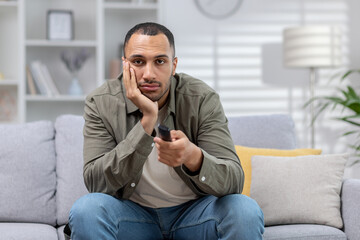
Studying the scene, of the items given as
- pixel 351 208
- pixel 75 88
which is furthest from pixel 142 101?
pixel 75 88

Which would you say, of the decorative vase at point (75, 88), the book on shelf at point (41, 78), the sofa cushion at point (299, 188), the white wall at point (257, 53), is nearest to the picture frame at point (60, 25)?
the book on shelf at point (41, 78)

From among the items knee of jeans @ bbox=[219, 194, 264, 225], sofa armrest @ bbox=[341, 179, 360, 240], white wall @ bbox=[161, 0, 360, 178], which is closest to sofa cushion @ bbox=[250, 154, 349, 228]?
sofa armrest @ bbox=[341, 179, 360, 240]

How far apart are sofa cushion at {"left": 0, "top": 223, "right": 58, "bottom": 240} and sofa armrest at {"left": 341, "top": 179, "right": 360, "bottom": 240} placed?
1117 mm

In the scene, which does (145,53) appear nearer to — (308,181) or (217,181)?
(217,181)

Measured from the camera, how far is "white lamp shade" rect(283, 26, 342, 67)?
3.51 meters

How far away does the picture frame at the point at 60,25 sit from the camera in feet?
12.6

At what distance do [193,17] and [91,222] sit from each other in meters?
2.75

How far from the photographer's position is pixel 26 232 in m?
1.92

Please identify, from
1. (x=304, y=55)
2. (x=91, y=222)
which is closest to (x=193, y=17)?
(x=304, y=55)

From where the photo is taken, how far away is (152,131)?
5.39 feet

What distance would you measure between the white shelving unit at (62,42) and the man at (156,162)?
2074 mm

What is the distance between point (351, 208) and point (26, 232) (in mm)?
1242

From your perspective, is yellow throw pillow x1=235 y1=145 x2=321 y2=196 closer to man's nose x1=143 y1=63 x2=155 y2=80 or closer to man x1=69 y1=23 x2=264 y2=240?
man x1=69 y1=23 x2=264 y2=240

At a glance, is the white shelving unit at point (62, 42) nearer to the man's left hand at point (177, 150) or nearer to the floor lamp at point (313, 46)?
the floor lamp at point (313, 46)
